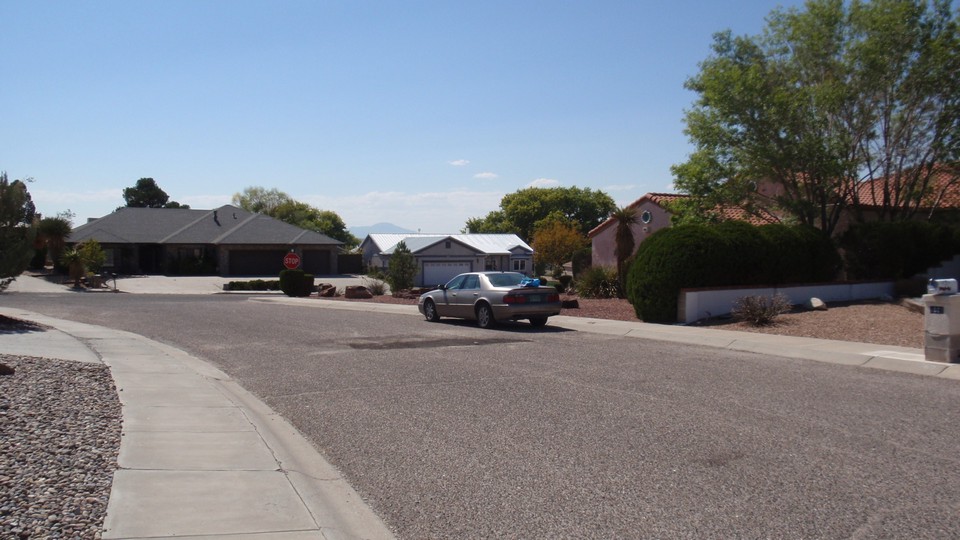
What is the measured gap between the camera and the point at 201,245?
63719mm

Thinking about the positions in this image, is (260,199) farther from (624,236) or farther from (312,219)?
(624,236)

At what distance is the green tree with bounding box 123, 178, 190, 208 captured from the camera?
5059 inches

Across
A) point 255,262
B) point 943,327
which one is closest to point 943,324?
point 943,327

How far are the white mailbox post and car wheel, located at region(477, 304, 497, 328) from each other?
10120 millimetres

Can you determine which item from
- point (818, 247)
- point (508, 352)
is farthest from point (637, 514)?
point (818, 247)

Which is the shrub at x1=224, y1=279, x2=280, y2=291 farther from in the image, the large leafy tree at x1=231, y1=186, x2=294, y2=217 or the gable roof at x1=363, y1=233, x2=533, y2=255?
the large leafy tree at x1=231, y1=186, x2=294, y2=217

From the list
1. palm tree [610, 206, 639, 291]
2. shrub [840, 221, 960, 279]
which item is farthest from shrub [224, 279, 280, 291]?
shrub [840, 221, 960, 279]

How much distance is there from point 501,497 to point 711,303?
15876 mm

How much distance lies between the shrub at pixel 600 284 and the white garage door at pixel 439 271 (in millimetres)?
27659

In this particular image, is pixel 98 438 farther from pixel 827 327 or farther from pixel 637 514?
pixel 827 327

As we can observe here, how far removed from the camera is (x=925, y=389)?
11.6 m

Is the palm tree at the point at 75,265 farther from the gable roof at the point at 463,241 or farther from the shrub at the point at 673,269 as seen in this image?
the shrub at the point at 673,269

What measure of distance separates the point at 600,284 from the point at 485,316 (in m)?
10.5

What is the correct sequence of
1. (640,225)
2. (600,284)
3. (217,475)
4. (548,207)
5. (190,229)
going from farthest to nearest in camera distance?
(548,207)
(190,229)
(640,225)
(600,284)
(217,475)
